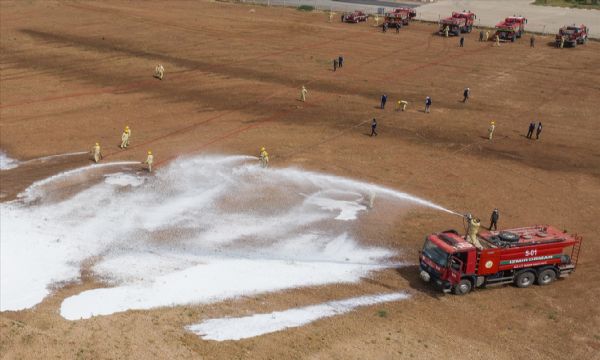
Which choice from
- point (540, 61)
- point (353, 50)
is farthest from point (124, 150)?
point (540, 61)

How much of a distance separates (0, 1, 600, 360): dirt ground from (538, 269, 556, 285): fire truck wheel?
29 cm

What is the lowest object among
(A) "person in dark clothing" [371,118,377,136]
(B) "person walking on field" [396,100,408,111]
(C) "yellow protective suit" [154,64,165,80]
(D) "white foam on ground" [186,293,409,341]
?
(D) "white foam on ground" [186,293,409,341]

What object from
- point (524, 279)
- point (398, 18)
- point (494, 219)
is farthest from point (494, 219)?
point (398, 18)

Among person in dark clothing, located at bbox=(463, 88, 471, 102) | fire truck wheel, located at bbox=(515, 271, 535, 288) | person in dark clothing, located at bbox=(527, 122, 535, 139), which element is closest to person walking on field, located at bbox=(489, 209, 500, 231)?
fire truck wheel, located at bbox=(515, 271, 535, 288)

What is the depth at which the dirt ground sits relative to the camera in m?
21.6

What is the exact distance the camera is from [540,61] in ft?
212

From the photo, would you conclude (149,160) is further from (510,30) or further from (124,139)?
(510,30)

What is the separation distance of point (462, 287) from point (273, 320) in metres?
7.50

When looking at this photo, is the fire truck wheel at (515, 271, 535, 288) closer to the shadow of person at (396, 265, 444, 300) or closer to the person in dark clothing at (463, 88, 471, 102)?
the shadow of person at (396, 265, 444, 300)

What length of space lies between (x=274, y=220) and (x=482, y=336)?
12.8 metres

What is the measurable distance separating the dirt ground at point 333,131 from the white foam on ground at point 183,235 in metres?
1.13

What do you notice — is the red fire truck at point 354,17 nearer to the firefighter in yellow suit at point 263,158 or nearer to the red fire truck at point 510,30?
the red fire truck at point 510,30

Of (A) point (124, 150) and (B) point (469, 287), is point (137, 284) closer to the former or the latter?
(B) point (469, 287)

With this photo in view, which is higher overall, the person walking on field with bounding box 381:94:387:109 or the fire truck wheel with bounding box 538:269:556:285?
the person walking on field with bounding box 381:94:387:109
